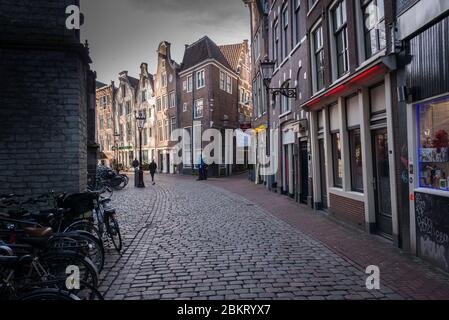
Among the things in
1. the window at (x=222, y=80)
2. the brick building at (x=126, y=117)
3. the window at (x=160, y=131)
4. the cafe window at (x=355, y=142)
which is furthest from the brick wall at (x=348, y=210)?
the brick building at (x=126, y=117)

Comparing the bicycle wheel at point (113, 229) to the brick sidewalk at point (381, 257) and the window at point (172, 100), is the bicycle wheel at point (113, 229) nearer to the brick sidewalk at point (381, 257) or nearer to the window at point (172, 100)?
the brick sidewalk at point (381, 257)

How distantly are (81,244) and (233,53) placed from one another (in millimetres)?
37312

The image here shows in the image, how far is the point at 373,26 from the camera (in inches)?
297

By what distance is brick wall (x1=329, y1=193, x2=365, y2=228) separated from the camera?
26.5ft

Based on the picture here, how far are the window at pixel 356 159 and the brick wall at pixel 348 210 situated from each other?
Result: 0.45m

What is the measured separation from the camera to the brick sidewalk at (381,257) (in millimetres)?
4387

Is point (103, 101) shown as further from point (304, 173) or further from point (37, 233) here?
point (37, 233)

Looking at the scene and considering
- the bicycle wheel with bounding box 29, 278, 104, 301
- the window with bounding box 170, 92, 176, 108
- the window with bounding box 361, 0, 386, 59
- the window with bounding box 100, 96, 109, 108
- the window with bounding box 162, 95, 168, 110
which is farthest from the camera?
the window with bounding box 100, 96, 109, 108

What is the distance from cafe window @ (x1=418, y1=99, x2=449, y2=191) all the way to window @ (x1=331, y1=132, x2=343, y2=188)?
3.75m

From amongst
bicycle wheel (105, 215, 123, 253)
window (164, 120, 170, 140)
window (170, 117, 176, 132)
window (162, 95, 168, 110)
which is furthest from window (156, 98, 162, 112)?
bicycle wheel (105, 215, 123, 253)

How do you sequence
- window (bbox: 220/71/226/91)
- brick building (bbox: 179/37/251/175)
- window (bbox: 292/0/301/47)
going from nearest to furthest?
1. window (bbox: 292/0/301/47)
2. brick building (bbox: 179/37/251/175)
3. window (bbox: 220/71/226/91)

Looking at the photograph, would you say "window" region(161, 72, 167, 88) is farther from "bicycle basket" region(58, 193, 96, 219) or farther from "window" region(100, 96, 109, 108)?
"bicycle basket" region(58, 193, 96, 219)

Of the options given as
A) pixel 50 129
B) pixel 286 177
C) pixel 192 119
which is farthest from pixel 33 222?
pixel 192 119

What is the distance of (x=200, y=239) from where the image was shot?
7246 mm
